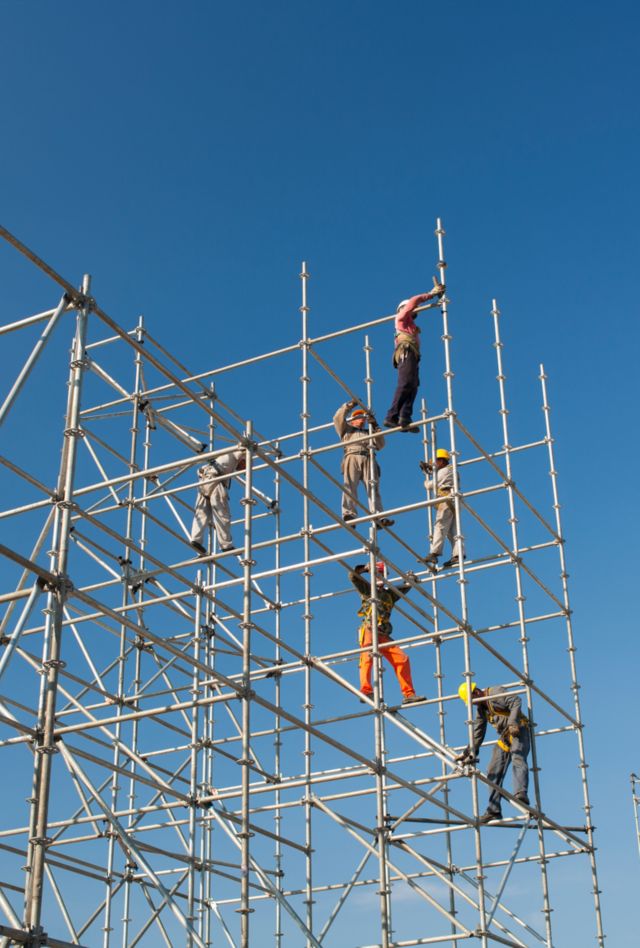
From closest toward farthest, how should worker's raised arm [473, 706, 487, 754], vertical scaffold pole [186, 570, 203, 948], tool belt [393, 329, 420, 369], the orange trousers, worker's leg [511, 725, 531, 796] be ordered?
vertical scaffold pole [186, 570, 203, 948]
worker's raised arm [473, 706, 487, 754]
the orange trousers
worker's leg [511, 725, 531, 796]
tool belt [393, 329, 420, 369]

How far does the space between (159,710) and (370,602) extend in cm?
451

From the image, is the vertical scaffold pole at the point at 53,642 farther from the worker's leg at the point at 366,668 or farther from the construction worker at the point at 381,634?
the worker's leg at the point at 366,668

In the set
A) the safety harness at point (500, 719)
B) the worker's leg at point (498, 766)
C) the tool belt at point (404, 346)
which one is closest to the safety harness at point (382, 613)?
the safety harness at point (500, 719)

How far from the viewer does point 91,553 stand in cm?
1475

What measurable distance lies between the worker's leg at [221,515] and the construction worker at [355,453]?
141 centimetres

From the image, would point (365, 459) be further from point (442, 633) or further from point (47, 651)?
point (47, 651)

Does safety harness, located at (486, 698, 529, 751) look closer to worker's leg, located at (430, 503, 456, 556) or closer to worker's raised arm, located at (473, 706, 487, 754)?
worker's raised arm, located at (473, 706, 487, 754)

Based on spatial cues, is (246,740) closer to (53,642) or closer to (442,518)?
(53,642)

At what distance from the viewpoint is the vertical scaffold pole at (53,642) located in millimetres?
8169

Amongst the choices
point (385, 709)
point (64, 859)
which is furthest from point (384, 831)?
point (64, 859)

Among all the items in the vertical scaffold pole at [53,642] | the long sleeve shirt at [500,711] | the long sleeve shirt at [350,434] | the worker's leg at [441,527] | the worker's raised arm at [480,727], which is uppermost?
the long sleeve shirt at [350,434]

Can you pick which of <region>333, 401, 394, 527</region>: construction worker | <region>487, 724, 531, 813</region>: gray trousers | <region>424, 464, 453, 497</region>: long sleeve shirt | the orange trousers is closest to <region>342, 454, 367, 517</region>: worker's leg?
<region>333, 401, 394, 527</region>: construction worker

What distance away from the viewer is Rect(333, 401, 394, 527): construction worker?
1633 cm

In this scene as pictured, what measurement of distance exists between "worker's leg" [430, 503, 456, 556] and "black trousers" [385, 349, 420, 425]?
1583 mm
